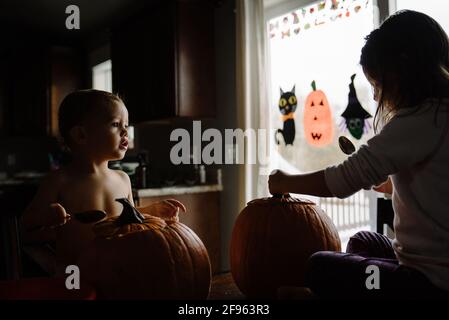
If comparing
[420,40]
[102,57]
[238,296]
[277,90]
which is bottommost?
[238,296]

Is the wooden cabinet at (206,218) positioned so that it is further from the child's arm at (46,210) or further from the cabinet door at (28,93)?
the cabinet door at (28,93)

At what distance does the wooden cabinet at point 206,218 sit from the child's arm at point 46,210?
142 centimetres

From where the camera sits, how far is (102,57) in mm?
3996

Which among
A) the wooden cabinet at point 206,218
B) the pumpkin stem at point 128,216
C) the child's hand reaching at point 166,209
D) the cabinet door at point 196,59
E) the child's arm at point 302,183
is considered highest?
the cabinet door at point 196,59

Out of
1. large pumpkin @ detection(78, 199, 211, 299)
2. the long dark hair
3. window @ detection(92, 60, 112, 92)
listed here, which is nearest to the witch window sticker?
the long dark hair

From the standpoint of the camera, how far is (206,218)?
2607 millimetres

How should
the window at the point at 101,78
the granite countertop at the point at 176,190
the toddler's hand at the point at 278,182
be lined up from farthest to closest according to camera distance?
the window at the point at 101,78
the granite countertop at the point at 176,190
the toddler's hand at the point at 278,182

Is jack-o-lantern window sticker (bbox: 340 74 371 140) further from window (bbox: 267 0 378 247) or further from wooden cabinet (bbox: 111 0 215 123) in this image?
wooden cabinet (bbox: 111 0 215 123)

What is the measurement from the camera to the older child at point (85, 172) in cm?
108

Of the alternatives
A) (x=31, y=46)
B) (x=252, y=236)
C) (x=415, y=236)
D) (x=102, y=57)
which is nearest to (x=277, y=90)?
(x=252, y=236)

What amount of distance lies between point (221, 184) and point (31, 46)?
275 cm

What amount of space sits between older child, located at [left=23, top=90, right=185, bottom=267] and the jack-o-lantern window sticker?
1.09m

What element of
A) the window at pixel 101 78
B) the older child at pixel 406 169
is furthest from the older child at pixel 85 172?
the window at pixel 101 78
